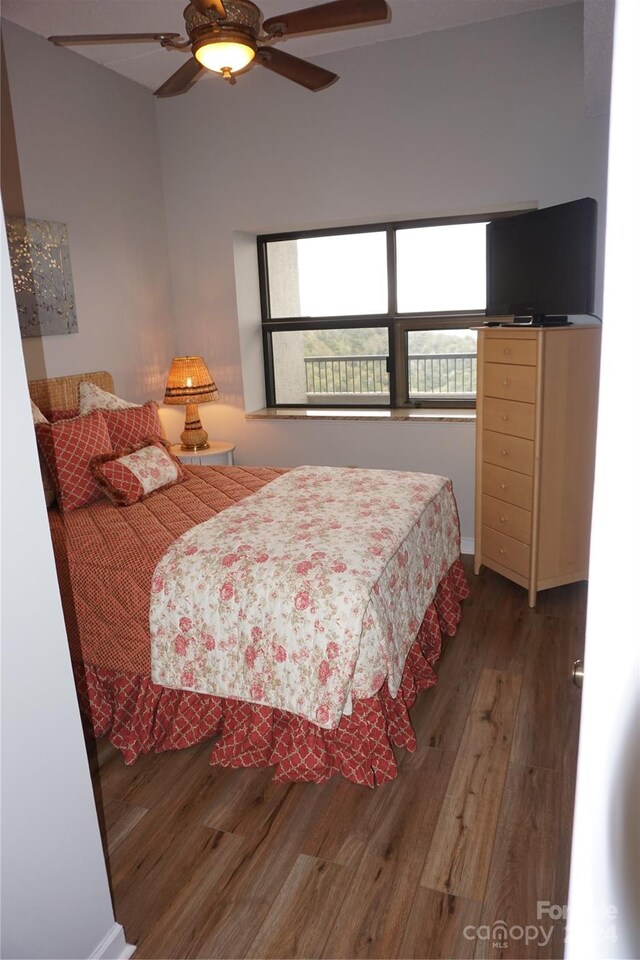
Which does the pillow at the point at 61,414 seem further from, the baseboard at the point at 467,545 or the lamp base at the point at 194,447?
the baseboard at the point at 467,545

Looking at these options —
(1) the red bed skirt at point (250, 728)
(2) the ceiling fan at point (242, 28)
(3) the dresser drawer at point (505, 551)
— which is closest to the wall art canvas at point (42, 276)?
(2) the ceiling fan at point (242, 28)

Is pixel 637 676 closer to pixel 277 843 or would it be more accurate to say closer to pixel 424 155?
pixel 277 843

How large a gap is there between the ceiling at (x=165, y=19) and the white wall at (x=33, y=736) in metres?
2.74

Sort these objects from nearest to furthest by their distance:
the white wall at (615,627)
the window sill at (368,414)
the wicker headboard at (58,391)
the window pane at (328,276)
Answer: the white wall at (615,627), the wicker headboard at (58,391), the window sill at (368,414), the window pane at (328,276)

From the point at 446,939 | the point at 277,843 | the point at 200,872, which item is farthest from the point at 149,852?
the point at 446,939

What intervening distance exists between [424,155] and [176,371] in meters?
1.99

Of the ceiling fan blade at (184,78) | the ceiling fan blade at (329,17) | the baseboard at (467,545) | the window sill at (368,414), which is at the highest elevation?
the ceiling fan blade at (329,17)

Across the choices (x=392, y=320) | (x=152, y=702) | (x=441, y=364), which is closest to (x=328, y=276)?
(x=392, y=320)

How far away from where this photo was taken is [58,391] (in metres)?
3.51

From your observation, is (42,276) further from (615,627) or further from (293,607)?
(615,627)

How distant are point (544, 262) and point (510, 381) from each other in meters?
0.64

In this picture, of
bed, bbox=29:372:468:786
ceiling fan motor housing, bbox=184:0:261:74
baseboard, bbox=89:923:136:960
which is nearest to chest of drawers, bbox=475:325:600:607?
bed, bbox=29:372:468:786

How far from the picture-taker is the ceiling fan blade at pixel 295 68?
7.73ft

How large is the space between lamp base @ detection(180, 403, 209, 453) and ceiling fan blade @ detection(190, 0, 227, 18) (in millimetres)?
2455
